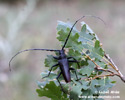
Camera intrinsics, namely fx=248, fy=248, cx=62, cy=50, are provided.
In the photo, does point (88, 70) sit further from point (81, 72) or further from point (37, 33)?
point (37, 33)

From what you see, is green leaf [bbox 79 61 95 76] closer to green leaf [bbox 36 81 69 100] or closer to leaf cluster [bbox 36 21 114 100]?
leaf cluster [bbox 36 21 114 100]

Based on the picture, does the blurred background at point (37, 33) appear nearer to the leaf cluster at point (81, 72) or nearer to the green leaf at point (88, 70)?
the leaf cluster at point (81, 72)

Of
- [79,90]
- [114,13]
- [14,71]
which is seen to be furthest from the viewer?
[114,13]

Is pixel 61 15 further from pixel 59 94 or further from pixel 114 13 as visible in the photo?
pixel 59 94

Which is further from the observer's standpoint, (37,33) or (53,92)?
(37,33)

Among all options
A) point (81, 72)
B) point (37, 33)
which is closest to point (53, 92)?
point (81, 72)

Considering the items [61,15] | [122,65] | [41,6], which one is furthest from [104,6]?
[122,65]

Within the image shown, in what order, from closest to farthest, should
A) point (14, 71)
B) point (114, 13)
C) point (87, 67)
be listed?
point (87, 67) → point (14, 71) → point (114, 13)

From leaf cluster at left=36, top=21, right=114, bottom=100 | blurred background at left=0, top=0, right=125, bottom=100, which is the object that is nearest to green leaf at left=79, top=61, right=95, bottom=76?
leaf cluster at left=36, top=21, right=114, bottom=100

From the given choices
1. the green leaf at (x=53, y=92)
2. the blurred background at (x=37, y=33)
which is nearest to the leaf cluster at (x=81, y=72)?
the green leaf at (x=53, y=92)
